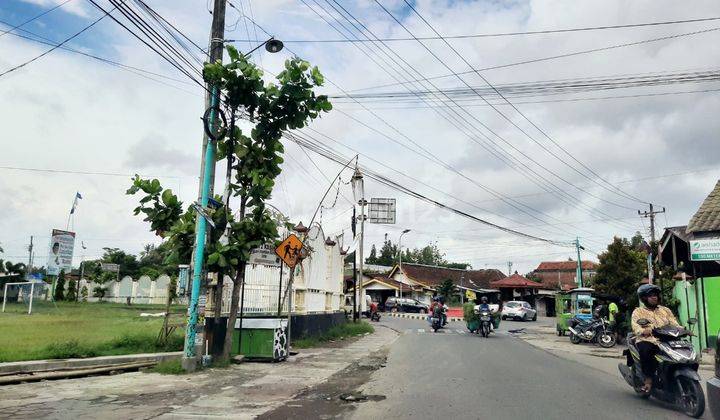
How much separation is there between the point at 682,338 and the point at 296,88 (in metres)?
8.16

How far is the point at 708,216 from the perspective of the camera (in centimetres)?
1495

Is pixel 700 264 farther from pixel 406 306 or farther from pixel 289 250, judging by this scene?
pixel 406 306

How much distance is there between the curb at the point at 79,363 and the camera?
389 inches

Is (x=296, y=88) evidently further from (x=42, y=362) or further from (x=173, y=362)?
(x=42, y=362)

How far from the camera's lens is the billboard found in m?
26.0

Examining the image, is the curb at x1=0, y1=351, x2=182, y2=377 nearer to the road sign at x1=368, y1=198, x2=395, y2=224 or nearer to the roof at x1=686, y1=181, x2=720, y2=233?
the roof at x1=686, y1=181, x2=720, y2=233

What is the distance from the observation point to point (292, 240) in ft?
42.5

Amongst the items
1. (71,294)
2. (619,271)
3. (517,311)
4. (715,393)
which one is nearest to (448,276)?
(517,311)

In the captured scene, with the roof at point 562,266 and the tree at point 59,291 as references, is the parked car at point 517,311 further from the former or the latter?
the roof at point 562,266

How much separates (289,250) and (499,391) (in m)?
6.13

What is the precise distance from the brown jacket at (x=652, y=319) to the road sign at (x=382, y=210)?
26.5 metres

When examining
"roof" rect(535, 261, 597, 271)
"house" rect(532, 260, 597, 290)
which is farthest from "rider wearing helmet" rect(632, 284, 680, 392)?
"roof" rect(535, 261, 597, 271)

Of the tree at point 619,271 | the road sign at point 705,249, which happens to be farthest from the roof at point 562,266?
the road sign at point 705,249

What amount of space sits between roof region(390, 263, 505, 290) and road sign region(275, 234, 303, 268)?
47699 mm
